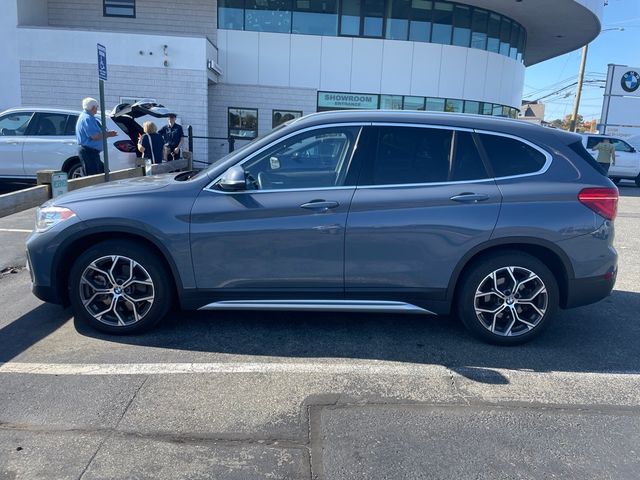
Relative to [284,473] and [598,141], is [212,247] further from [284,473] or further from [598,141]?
[598,141]

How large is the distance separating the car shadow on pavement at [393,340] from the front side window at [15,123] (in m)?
7.58

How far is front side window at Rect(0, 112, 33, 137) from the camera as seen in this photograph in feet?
33.1

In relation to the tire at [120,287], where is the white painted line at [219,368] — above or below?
below

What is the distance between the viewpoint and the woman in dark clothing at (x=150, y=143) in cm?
1070

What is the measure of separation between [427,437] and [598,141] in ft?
68.4

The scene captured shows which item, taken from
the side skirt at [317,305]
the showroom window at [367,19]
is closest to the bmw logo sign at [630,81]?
the showroom window at [367,19]

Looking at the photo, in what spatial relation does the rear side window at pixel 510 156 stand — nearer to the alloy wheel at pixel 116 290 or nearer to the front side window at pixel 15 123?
the alloy wheel at pixel 116 290

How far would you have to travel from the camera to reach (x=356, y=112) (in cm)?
422

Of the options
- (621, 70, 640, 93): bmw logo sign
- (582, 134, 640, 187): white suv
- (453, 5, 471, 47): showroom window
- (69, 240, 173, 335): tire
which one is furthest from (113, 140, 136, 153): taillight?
(621, 70, 640, 93): bmw logo sign

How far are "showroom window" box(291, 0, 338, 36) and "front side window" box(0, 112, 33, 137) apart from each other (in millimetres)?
11825

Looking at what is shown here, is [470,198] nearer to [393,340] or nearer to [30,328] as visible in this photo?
[393,340]

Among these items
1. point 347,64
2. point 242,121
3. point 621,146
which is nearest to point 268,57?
point 242,121

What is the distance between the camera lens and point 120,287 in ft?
13.2

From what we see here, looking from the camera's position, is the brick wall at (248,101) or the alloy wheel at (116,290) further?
the brick wall at (248,101)
